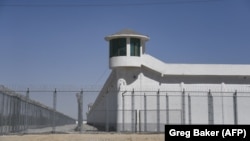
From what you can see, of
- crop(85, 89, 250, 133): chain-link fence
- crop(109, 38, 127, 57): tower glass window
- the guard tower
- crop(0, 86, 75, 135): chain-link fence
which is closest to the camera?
crop(0, 86, 75, 135): chain-link fence

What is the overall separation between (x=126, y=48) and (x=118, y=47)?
730 millimetres

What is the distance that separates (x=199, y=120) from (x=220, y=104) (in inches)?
83.7

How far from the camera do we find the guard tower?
1326 inches

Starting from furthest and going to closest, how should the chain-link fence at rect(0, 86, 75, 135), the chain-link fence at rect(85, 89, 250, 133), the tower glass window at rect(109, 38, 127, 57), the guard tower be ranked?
the tower glass window at rect(109, 38, 127, 57) → the guard tower → the chain-link fence at rect(85, 89, 250, 133) → the chain-link fence at rect(0, 86, 75, 135)

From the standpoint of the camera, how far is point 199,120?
3341cm

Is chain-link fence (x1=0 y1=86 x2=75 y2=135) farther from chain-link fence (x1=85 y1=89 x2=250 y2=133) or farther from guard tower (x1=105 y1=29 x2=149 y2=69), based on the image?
guard tower (x1=105 y1=29 x2=149 y2=69)

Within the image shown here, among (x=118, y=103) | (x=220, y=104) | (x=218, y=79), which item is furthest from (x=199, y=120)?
(x=118, y=103)

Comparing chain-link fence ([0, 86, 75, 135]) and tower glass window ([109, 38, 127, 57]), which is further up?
tower glass window ([109, 38, 127, 57])

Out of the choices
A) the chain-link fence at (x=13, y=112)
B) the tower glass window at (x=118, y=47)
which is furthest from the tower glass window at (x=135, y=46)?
the chain-link fence at (x=13, y=112)

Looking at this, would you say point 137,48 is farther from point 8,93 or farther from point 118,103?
point 8,93

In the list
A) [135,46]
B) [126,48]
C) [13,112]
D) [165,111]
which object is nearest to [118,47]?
[126,48]

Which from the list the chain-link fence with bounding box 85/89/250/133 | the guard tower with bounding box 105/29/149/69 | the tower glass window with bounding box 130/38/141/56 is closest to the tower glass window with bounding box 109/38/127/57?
the guard tower with bounding box 105/29/149/69

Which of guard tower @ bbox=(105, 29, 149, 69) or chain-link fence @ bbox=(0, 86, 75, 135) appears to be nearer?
chain-link fence @ bbox=(0, 86, 75, 135)

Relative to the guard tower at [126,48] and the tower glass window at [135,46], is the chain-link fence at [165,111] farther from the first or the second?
the tower glass window at [135,46]
